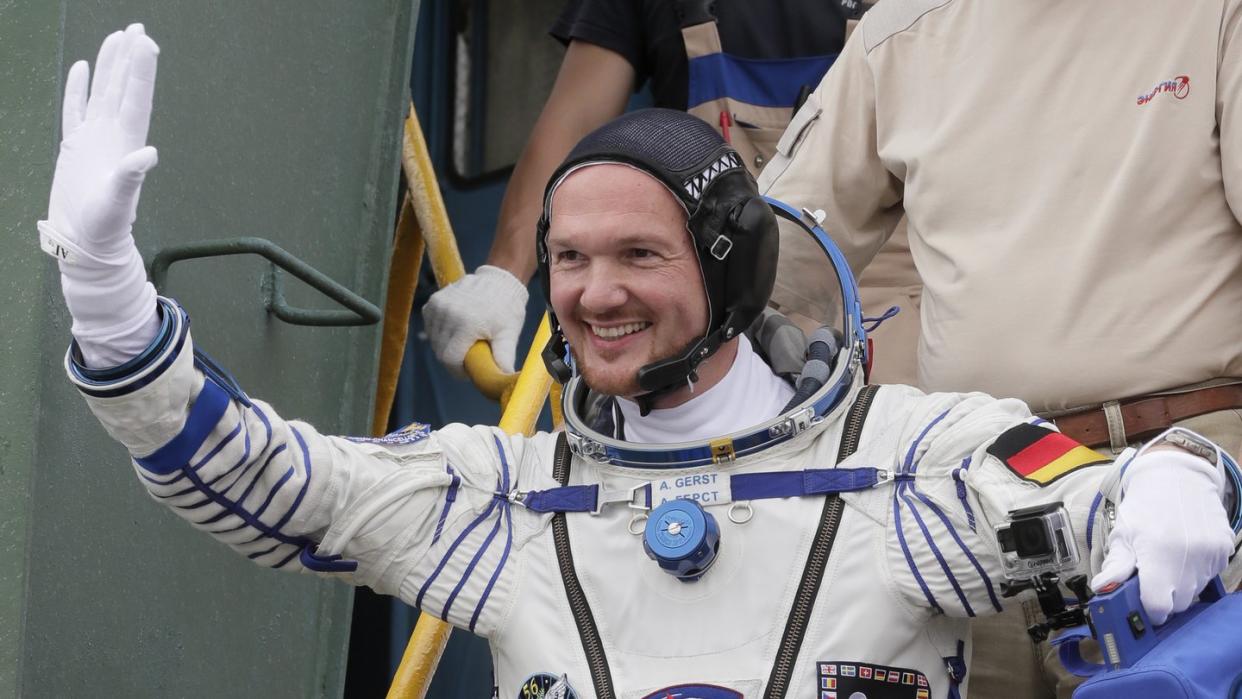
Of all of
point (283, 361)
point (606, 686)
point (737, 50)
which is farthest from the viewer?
point (737, 50)

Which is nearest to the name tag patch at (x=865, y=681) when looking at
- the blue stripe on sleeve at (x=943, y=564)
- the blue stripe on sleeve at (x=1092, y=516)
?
the blue stripe on sleeve at (x=943, y=564)

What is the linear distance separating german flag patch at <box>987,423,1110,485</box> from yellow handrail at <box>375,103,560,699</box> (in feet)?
3.46

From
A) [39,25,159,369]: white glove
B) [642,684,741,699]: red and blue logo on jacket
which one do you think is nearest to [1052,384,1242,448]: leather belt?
[642,684,741,699]: red and blue logo on jacket

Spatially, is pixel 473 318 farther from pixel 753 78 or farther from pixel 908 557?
pixel 908 557

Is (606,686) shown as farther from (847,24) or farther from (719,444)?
(847,24)

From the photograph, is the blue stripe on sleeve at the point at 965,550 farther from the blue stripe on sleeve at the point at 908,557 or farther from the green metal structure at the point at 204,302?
the green metal structure at the point at 204,302

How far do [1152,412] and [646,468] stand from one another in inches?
30.8

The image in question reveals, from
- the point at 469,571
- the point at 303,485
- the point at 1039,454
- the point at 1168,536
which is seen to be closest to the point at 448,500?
the point at 469,571

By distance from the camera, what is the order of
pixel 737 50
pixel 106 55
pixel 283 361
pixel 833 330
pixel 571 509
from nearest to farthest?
pixel 106 55 < pixel 571 509 < pixel 833 330 < pixel 283 361 < pixel 737 50

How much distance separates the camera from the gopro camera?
2.29 m

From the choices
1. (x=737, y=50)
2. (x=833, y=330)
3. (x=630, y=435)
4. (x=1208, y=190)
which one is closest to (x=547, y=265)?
(x=630, y=435)

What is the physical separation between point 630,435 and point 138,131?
89cm

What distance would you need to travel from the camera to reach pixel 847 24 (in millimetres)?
4113

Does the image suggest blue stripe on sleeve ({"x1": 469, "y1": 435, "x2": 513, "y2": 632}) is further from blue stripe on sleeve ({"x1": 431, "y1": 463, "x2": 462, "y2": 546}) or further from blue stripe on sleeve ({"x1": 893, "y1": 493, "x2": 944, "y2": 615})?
blue stripe on sleeve ({"x1": 893, "y1": 493, "x2": 944, "y2": 615})
